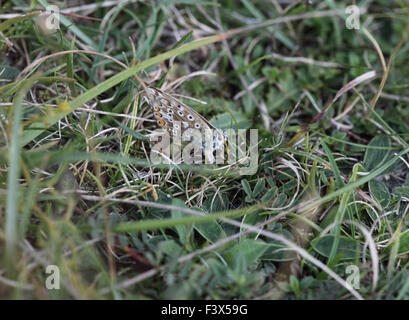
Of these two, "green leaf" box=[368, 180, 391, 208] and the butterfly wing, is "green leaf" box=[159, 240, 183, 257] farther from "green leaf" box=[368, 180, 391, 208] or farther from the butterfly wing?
"green leaf" box=[368, 180, 391, 208]

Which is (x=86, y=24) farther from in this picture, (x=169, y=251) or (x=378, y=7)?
(x=378, y=7)

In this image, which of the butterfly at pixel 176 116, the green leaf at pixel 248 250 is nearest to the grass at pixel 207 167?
the green leaf at pixel 248 250

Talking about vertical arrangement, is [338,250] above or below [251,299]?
above

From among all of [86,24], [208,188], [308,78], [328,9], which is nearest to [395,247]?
[208,188]

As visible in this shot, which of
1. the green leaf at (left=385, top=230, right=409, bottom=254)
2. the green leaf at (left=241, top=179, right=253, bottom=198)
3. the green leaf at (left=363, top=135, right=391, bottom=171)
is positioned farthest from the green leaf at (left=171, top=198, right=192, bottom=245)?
the green leaf at (left=363, top=135, right=391, bottom=171)

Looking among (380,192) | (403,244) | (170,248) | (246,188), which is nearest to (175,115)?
(246,188)

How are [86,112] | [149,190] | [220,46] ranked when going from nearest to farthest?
[149,190] < [86,112] < [220,46]

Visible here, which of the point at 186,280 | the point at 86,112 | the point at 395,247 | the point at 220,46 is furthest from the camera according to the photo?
the point at 220,46
